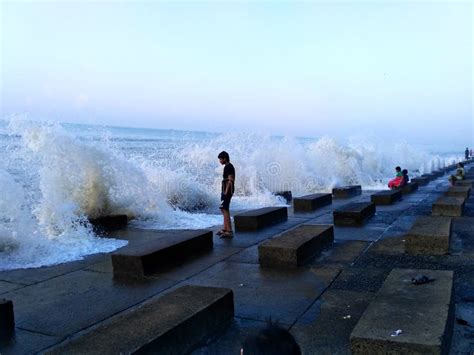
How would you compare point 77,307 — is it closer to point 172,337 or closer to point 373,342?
point 172,337

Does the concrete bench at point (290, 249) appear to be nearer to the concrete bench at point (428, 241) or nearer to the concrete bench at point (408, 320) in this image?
the concrete bench at point (428, 241)

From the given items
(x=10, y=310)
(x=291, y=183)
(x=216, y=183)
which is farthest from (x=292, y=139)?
(x=10, y=310)

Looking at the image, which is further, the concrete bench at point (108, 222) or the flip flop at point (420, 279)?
the concrete bench at point (108, 222)

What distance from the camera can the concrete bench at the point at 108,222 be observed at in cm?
888

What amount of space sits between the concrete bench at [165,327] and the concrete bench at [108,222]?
5494 mm

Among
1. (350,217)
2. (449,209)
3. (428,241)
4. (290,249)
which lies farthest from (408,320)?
(449,209)

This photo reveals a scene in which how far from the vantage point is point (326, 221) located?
895 centimetres

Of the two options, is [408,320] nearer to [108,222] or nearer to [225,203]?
[225,203]

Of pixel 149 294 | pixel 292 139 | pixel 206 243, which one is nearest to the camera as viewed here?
pixel 149 294

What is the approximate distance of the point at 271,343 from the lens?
124cm

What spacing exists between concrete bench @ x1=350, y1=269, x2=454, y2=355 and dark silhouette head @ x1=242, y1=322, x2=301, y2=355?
173cm

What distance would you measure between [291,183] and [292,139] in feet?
13.7

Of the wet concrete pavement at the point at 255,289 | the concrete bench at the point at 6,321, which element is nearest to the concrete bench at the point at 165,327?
the wet concrete pavement at the point at 255,289

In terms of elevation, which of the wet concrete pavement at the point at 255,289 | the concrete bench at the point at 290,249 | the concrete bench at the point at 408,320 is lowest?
the wet concrete pavement at the point at 255,289
